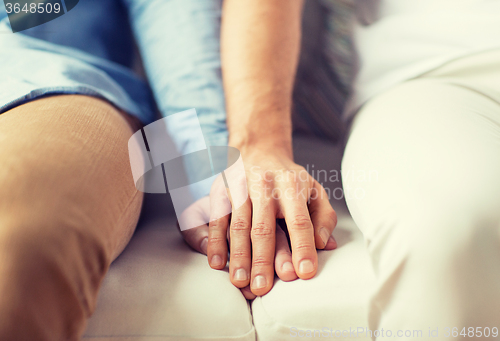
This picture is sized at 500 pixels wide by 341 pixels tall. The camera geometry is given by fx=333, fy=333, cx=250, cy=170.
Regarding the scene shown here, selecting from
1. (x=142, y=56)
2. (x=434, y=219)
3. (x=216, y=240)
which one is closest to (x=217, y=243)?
(x=216, y=240)

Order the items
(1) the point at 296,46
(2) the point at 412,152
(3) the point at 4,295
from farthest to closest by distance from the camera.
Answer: (1) the point at 296,46, (2) the point at 412,152, (3) the point at 4,295

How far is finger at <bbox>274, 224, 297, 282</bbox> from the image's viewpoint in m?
0.38

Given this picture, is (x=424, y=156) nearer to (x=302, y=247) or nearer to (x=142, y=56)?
(x=302, y=247)

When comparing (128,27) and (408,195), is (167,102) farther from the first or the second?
(408,195)

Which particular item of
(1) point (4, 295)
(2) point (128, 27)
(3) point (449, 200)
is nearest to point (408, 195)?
(3) point (449, 200)

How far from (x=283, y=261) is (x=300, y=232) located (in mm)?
39

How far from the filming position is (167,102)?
52 centimetres

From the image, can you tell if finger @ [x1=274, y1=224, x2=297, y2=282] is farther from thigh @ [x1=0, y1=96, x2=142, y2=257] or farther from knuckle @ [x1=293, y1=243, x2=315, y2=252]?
thigh @ [x1=0, y1=96, x2=142, y2=257]

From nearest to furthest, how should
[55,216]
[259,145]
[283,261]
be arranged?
[55,216]
[283,261]
[259,145]

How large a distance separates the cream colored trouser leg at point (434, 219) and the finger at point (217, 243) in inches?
6.4

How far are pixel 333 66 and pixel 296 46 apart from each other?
91mm

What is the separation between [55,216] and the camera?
28cm

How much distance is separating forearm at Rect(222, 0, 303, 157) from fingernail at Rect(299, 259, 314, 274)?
18 centimetres

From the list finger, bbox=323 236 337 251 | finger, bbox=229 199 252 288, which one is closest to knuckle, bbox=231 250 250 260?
finger, bbox=229 199 252 288
